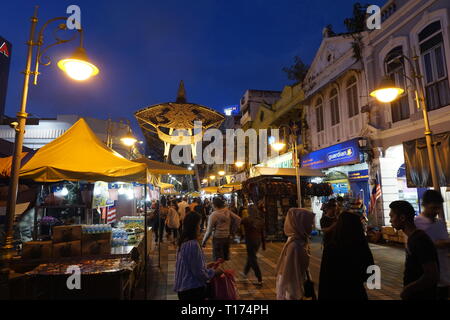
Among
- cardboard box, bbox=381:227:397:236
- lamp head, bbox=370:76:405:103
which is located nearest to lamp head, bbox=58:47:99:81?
lamp head, bbox=370:76:405:103

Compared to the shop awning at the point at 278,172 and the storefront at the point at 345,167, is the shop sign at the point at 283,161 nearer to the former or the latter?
the storefront at the point at 345,167

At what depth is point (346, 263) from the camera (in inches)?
116

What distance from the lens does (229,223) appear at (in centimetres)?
701

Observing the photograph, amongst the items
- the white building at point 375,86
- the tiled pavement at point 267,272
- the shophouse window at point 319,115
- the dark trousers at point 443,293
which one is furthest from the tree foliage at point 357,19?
the dark trousers at point 443,293

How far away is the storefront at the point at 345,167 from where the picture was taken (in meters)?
13.5

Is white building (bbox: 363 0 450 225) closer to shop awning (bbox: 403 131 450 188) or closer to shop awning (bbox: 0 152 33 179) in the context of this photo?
shop awning (bbox: 403 131 450 188)

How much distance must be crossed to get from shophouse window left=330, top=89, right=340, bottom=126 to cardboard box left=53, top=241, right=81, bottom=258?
14.6 metres

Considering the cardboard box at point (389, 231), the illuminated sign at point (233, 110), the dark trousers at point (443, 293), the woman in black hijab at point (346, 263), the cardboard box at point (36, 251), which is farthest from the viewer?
the illuminated sign at point (233, 110)

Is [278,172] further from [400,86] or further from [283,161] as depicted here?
[283,161]

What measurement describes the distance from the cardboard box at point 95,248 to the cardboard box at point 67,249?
91mm
